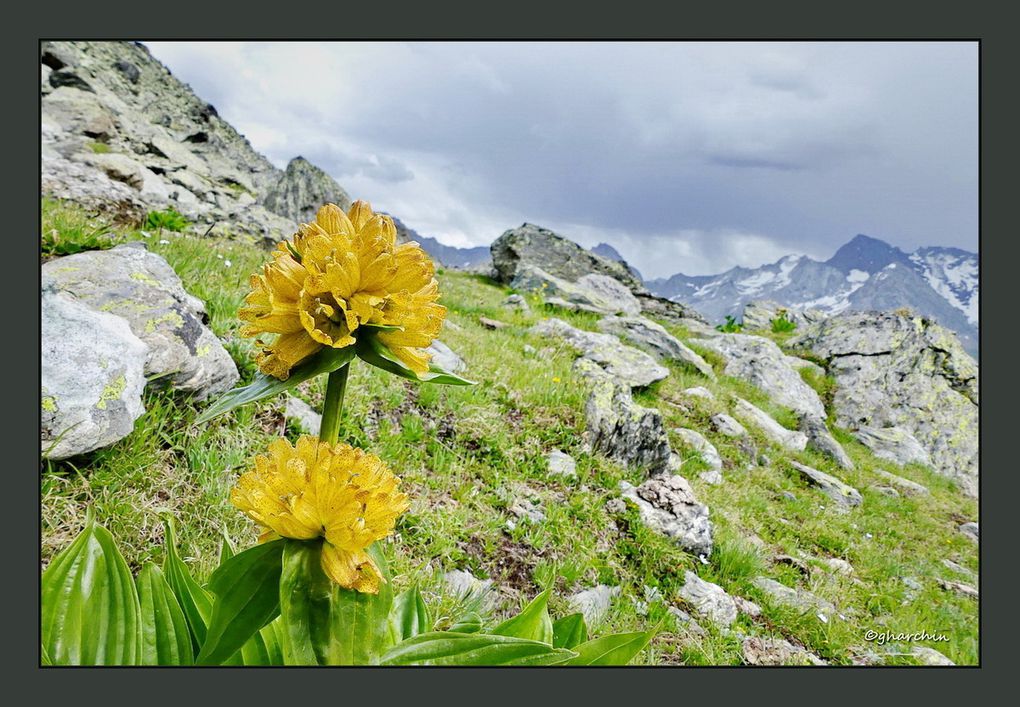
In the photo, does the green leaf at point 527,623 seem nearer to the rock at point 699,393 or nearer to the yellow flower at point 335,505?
the yellow flower at point 335,505

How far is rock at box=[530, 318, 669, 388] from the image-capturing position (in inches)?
283

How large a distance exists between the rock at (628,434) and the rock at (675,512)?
0.42 metres

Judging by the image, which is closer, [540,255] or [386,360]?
[386,360]

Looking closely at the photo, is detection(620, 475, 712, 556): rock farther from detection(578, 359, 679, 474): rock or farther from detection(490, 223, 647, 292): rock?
detection(490, 223, 647, 292): rock

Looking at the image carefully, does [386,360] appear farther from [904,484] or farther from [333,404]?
[904,484]

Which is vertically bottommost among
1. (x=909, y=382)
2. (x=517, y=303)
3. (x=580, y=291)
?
(x=909, y=382)

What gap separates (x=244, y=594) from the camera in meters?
0.96

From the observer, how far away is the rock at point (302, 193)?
2344 cm

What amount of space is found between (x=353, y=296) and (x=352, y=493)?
0.32 meters

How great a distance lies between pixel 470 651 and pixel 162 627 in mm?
781

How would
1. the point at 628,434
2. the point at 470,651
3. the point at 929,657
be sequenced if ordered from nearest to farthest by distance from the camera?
the point at 470,651 < the point at 929,657 < the point at 628,434

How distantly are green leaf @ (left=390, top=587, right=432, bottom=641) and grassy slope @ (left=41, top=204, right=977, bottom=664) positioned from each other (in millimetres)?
1167

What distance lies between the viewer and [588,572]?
11.6 ft

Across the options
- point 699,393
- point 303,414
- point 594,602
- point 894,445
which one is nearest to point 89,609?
point 303,414
